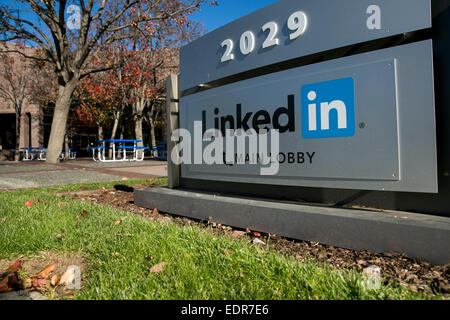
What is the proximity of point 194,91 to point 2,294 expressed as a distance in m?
2.71

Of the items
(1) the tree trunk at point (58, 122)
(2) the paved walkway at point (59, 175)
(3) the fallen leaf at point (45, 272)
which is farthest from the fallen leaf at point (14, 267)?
(1) the tree trunk at point (58, 122)

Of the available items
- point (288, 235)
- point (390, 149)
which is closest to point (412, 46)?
point (390, 149)

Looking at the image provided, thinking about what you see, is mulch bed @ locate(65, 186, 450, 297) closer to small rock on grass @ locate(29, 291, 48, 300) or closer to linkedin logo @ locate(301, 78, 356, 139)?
linkedin logo @ locate(301, 78, 356, 139)

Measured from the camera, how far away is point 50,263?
202 cm

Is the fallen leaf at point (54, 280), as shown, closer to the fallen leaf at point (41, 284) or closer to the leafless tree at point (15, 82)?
the fallen leaf at point (41, 284)

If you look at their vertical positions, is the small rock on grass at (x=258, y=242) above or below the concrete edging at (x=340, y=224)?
below

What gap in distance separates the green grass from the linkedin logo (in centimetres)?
104

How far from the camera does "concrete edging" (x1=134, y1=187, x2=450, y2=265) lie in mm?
1762

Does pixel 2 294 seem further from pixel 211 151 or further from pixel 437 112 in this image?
pixel 437 112

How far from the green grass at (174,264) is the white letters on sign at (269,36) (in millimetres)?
1765

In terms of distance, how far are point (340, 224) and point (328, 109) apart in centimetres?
88

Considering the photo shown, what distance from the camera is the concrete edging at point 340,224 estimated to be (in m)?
1.76

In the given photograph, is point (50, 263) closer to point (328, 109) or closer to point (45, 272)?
point (45, 272)

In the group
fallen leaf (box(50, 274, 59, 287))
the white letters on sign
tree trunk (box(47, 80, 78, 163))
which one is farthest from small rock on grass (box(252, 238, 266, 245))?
tree trunk (box(47, 80, 78, 163))
